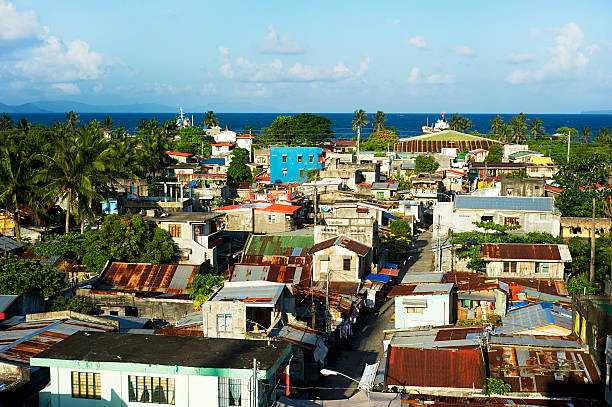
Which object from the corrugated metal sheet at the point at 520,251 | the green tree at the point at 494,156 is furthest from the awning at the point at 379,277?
the green tree at the point at 494,156

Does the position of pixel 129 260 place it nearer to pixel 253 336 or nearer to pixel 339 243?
pixel 339 243

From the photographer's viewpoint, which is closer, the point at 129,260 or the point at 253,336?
the point at 253,336

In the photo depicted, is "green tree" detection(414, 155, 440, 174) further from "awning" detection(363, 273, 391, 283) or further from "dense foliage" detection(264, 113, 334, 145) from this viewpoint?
"dense foliage" detection(264, 113, 334, 145)

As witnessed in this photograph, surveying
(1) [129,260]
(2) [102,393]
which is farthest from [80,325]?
(1) [129,260]

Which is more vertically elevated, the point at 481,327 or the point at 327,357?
the point at 481,327

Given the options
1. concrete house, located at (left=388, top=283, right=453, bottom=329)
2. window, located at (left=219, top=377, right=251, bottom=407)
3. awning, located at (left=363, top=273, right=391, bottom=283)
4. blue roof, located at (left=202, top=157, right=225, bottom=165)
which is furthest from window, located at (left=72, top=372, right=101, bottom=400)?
blue roof, located at (left=202, top=157, right=225, bottom=165)

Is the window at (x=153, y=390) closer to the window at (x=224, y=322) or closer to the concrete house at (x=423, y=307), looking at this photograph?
the window at (x=224, y=322)
